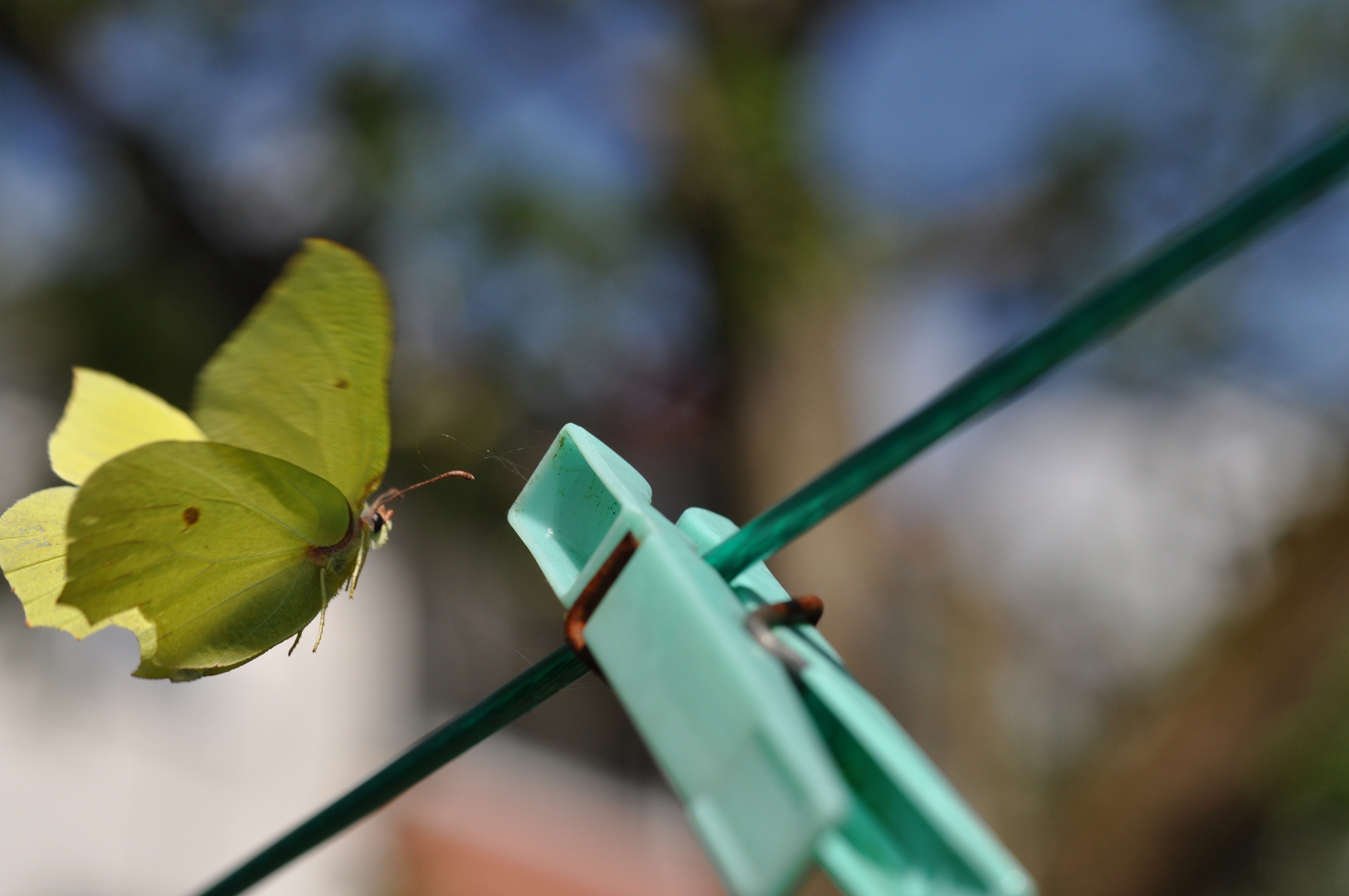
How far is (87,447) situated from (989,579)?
8.35ft

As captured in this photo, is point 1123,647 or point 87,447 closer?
point 87,447

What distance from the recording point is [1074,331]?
358mm

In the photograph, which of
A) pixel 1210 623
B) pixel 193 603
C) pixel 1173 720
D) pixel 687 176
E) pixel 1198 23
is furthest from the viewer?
pixel 687 176

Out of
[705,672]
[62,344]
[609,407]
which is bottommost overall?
[62,344]

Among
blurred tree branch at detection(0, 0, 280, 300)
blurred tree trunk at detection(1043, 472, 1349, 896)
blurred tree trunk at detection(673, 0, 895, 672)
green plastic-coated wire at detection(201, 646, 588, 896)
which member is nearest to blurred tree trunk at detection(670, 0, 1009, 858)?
blurred tree trunk at detection(673, 0, 895, 672)

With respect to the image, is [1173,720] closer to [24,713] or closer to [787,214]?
[787,214]

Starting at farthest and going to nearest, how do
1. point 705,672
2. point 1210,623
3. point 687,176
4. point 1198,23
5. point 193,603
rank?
point 687,176, point 1198,23, point 1210,623, point 193,603, point 705,672

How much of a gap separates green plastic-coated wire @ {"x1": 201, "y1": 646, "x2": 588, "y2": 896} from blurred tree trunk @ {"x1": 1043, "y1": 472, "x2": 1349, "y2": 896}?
Result: 1926mm

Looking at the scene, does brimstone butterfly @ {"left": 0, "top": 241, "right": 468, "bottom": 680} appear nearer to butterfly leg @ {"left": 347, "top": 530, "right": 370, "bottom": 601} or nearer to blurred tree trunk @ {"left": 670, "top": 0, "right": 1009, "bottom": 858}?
butterfly leg @ {"left": 347, "top": 530, "right": 370, "bottom": 601}

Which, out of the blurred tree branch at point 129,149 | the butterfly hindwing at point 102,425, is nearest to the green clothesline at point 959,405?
the butterfly hindwing at point 102,425

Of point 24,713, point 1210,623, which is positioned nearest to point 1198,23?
point 1210,623

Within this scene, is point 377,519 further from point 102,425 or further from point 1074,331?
point 1074,331

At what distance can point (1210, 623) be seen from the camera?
87.5 inches

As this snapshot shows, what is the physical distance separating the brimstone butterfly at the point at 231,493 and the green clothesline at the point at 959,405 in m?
0.28
